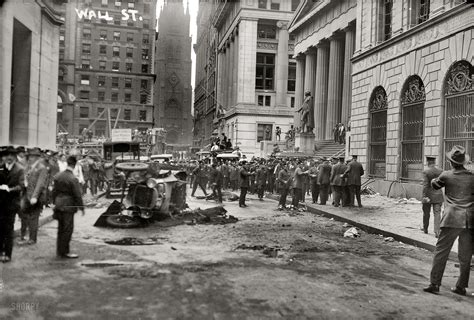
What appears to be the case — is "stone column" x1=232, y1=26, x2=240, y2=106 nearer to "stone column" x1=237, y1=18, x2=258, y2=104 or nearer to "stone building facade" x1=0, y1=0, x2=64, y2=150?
"stone column" x1=237, y1=18, x2=258, y2=104

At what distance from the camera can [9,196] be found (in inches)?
273

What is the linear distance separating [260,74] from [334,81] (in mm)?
25030

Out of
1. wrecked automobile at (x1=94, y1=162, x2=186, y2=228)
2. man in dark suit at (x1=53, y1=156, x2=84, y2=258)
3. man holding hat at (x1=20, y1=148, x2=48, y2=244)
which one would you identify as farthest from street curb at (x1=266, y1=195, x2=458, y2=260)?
man holding hat at (x1=20, y1=148, x2=48, y2=244)

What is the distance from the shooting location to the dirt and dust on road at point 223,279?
186 inches

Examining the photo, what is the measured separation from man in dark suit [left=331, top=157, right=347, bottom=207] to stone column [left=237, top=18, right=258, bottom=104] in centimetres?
3895

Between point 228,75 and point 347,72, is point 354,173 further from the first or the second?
point 228,75

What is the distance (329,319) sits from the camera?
455 centimetres

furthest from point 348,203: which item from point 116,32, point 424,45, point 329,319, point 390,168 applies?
point 116,32

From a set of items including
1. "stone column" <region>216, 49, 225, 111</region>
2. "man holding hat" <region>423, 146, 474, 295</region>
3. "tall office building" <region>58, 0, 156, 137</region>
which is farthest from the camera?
"stone column" <region>216, 49, 225, 111</region>

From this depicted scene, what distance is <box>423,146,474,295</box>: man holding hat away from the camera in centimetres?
584

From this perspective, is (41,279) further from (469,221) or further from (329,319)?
(469,221)

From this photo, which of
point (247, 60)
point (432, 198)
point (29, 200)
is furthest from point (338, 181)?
point (247, 60)

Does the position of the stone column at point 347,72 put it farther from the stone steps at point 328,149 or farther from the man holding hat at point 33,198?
the man holding hat at point 33,198

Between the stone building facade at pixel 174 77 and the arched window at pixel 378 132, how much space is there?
8791 centimetres
